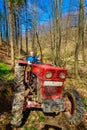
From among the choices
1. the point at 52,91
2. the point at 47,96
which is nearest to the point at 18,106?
the point at 47,96

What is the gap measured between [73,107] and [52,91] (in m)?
0.89

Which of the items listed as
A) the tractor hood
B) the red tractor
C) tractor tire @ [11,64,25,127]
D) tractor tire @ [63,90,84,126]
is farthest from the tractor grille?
tractor tire @ [11,64,25,127]

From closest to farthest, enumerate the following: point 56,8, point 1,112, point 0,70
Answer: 1. point 1,112
2. point 0,70
3. point 56,8

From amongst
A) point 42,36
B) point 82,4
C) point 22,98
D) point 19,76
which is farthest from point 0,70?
point 42,36

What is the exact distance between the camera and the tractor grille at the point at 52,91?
7.07 meters

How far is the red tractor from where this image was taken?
21.7ft

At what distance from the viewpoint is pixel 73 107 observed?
22.1 feet

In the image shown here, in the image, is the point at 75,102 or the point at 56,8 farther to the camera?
the point at 56,8

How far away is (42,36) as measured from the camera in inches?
2238

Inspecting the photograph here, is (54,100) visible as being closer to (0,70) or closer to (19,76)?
(19,76)

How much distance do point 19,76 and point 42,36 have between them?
4940 centimetres

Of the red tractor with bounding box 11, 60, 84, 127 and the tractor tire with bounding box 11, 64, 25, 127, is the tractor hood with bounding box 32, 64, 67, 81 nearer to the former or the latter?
the red tractor with bounding box 11, 60, 84, 127

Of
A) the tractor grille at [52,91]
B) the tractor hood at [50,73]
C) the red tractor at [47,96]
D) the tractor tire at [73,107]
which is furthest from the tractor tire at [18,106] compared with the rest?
the tractor tire at [73,107]

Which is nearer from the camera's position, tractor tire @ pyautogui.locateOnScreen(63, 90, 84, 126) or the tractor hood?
tractor tire @ pyautogui.locateOnScreen(63, 90, 84, 126)
